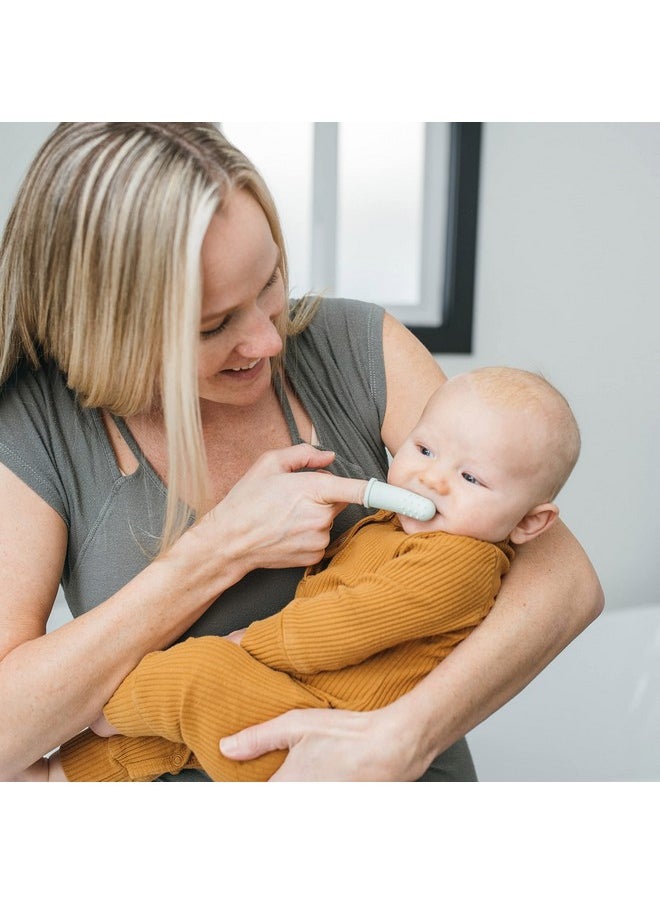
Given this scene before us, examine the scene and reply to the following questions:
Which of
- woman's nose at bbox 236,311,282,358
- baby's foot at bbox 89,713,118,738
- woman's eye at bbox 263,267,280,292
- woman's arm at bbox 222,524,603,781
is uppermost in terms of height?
woman's eye at bbox 263,267,280,292

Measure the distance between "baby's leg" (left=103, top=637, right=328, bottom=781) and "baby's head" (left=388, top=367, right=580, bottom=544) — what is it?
8.1 inches

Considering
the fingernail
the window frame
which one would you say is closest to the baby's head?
the fingernail

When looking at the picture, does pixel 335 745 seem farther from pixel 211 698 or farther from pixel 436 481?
pixel 436 481

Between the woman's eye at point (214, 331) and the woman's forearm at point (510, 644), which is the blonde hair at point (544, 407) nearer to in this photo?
the woman's forearm at point (510, 644)

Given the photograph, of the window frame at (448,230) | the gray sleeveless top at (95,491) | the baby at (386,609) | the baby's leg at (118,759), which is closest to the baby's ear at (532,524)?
the baby at (386,609)

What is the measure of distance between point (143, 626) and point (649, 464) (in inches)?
58.3

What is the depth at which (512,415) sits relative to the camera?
84cm

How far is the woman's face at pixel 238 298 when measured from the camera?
77 cm

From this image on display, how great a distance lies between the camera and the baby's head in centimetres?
84

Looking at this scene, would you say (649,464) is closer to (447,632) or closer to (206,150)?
(447,632)

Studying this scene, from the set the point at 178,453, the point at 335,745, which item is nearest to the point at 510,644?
the point at 335,745

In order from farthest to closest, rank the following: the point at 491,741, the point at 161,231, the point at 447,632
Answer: the point at 491,741, the point at 447,632, the point at 161,231

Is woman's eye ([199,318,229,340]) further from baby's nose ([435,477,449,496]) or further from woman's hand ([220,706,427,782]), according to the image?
woman's hand ([220,706,427,782])
